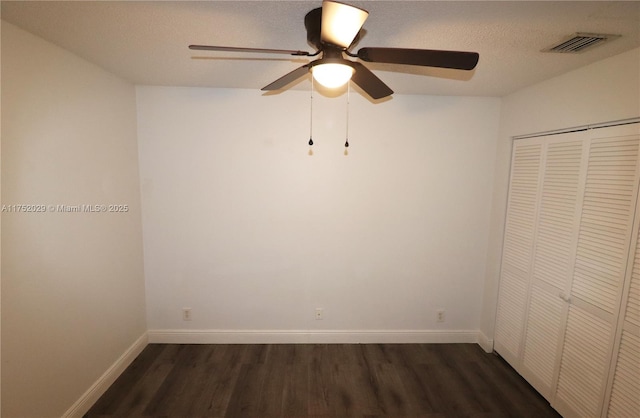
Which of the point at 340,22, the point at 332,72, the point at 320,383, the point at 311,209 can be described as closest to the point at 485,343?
the point at 320,383

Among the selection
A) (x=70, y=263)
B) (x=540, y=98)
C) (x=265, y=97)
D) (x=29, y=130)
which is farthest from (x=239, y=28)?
(x=540, y=98)

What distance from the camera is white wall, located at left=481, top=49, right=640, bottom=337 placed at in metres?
1.59

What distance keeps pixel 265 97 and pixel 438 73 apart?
1490 millimetres

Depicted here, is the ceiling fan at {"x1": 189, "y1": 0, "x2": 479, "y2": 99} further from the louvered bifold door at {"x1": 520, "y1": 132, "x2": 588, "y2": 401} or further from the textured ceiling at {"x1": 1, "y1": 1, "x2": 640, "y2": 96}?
the louvered bifold door at {"x1": 520, "y1": 132, "x2": 588, "y2": 401}

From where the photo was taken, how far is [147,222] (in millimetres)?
2607

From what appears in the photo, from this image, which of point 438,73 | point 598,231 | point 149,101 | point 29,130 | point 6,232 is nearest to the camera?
point 6,232

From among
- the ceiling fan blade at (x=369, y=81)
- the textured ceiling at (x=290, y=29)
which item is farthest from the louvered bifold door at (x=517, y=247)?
the ceiling fan blade at (x=369, y=81)

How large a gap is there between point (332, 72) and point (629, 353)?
7.49 ft

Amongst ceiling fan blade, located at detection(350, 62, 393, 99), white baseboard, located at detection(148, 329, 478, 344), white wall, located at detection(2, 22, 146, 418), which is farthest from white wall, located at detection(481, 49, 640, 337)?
white wall, located at detection(2, 22, 146, 418)

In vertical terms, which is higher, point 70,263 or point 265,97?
point 265,97

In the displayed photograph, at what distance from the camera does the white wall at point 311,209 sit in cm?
255

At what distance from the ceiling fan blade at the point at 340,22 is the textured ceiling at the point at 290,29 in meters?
0.28

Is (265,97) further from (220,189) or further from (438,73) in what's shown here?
(438,73)

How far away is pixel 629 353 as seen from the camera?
156 centimetres
